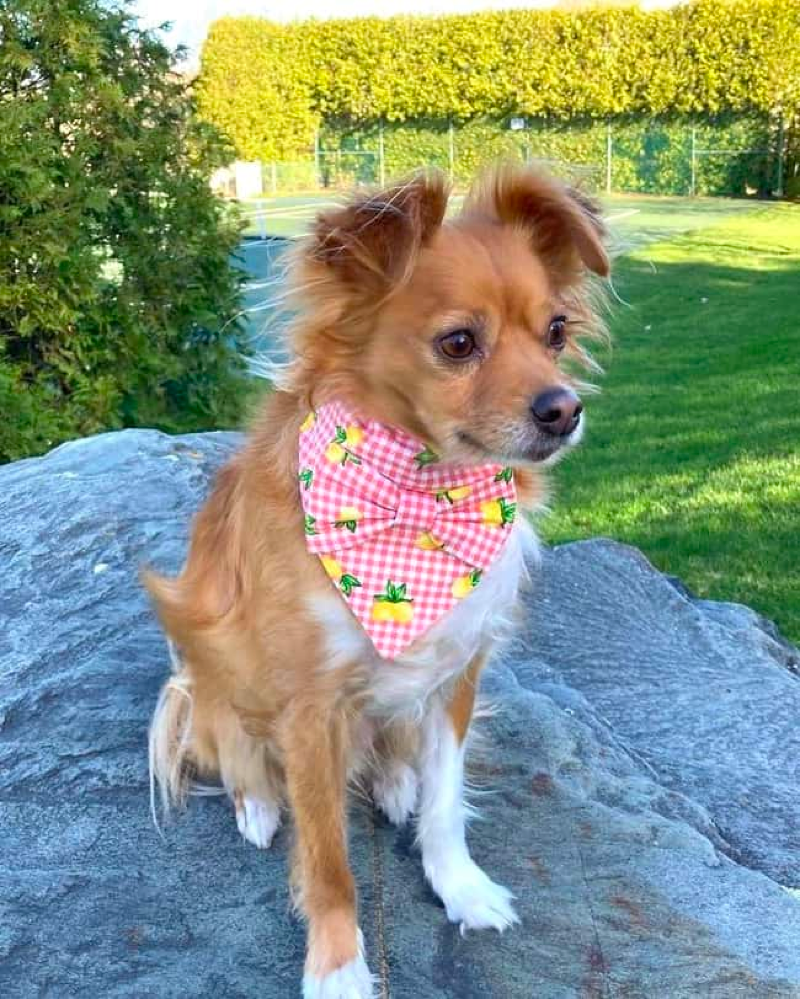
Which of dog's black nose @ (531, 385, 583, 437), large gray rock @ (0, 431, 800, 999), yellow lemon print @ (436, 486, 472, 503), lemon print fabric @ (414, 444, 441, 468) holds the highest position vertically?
dog's black nose @ (531, 385, 583, 437)

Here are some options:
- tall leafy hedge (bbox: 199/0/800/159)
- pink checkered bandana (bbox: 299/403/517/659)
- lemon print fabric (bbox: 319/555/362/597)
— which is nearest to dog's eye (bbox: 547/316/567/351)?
pink checkered bandana (bbox: 299/403/517/659)

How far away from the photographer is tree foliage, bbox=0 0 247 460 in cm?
530

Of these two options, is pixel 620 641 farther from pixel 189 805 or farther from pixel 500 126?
pixel 500 126

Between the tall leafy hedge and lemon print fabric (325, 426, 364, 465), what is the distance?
28.0m

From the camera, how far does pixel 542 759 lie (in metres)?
3.10

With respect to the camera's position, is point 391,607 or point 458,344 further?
point 391,607

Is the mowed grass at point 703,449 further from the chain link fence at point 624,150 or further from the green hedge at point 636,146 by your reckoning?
the green hedge at point 636,146

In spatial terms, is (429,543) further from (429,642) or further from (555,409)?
(555,409)

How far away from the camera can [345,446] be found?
2.35m

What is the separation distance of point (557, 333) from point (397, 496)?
53cm

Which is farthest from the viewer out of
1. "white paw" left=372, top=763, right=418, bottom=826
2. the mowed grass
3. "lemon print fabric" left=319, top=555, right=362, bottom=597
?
the mowed grass

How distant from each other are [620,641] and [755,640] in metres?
0.63

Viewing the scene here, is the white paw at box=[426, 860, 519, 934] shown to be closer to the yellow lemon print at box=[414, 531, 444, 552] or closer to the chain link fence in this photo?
the yellow lemon print at box=[414, 531, 444, 552]

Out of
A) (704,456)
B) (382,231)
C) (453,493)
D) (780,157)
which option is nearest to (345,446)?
(453,493)
